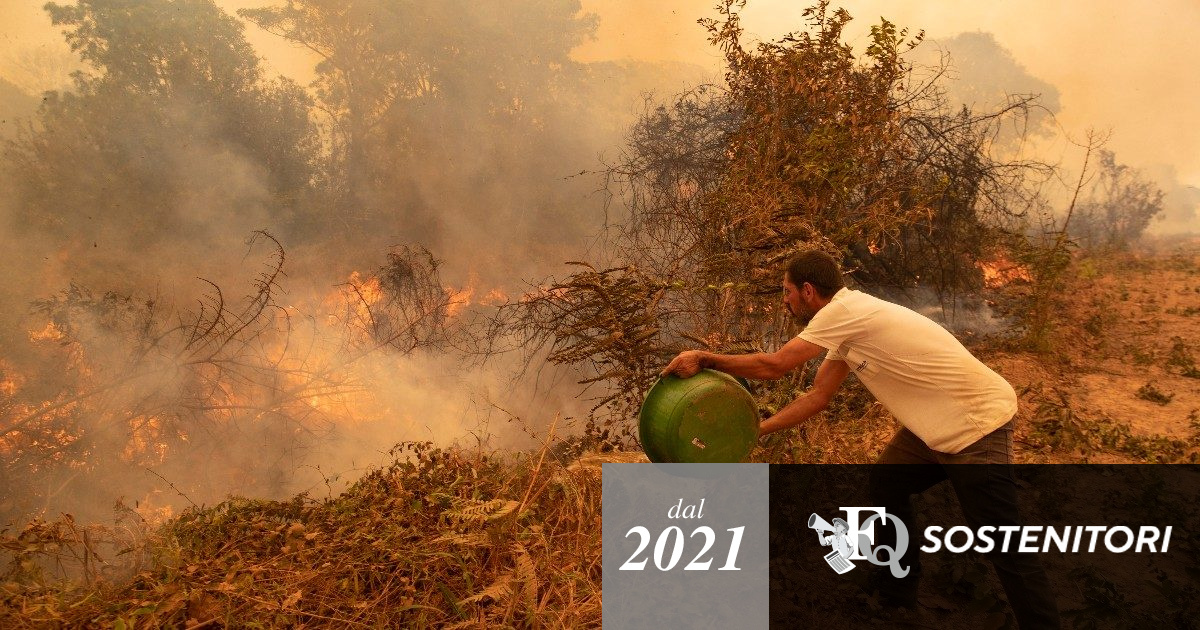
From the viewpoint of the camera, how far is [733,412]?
345cm

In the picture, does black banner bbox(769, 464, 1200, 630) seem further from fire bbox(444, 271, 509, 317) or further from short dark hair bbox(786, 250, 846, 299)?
fire bbox(444, 271, 509, 317)

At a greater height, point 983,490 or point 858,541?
point 983,490

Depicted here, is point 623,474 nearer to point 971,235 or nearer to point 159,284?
point 159,284

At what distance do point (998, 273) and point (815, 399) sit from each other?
8946 mm

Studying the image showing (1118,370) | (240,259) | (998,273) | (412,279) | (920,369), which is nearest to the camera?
(920,369)

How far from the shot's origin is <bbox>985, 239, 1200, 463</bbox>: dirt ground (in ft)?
20.9

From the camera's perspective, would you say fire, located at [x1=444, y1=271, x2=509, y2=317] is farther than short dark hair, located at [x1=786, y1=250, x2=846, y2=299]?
Yes

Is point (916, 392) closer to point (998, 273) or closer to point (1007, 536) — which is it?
point (1007, 536)

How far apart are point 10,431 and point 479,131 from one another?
7.00m

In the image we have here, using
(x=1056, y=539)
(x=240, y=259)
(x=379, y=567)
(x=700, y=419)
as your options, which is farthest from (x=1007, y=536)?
(x=240, y=259)

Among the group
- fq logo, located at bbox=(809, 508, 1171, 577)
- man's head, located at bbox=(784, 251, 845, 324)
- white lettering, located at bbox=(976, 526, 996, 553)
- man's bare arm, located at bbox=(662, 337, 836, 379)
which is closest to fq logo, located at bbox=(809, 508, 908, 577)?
fq logo, located at bbox=(809, 508, 1171, 577)

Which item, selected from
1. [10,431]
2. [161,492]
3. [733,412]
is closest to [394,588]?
[733,412]

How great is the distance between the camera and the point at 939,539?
4.52 m

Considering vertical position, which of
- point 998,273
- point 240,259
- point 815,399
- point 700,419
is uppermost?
point 998,273
